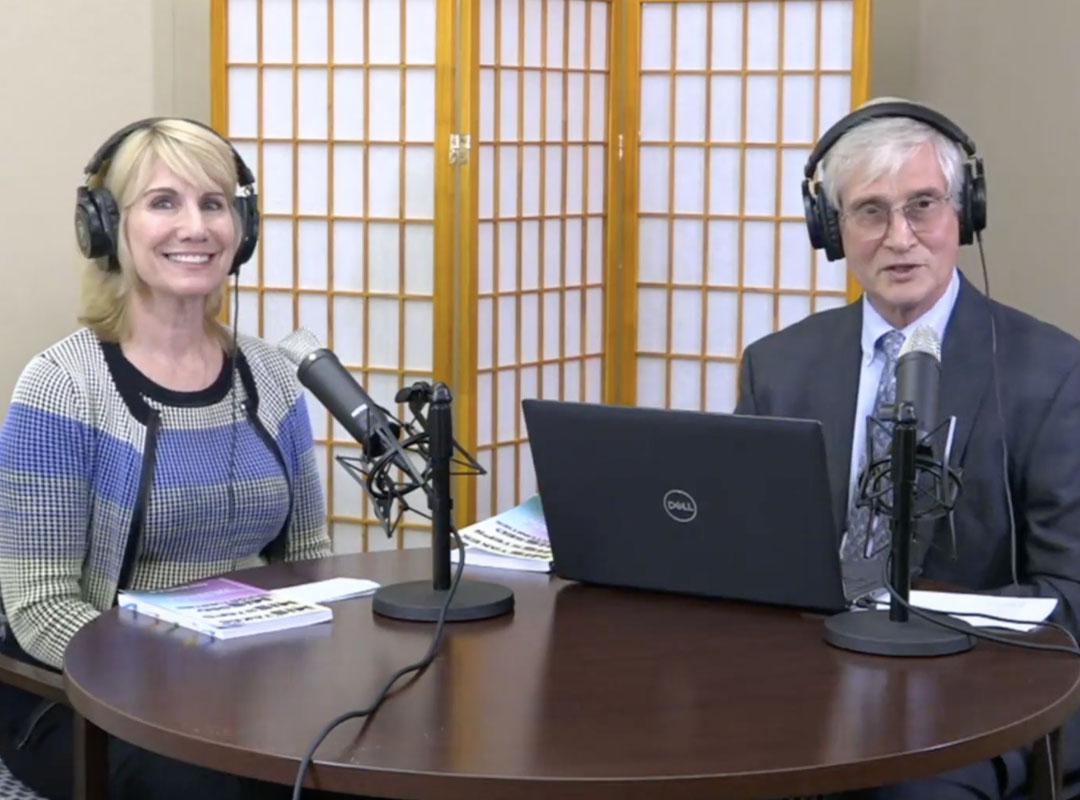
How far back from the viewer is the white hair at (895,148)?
2.49m

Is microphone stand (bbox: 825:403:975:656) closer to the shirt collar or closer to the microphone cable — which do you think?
the microphone cable

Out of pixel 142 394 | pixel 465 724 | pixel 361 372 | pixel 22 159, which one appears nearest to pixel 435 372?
pixel 361 372

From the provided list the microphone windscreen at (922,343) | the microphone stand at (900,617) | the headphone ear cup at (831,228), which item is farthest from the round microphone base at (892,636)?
the headphone ear cup at (831,228)

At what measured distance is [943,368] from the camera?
8.11 ft

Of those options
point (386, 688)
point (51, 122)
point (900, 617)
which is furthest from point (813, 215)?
point (51, 122)

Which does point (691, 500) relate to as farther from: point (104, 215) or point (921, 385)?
point (104, 215)

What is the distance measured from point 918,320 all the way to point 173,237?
111 centimetres

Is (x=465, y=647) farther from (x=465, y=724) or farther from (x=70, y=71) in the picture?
(x=70, y=71)

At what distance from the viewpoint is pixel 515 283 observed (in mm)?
3803

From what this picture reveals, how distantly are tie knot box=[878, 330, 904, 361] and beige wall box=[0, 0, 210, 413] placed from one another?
67.9 inches

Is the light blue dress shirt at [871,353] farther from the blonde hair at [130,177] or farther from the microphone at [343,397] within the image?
the blonde hair at [130,177]

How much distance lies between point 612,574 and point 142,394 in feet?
2.51

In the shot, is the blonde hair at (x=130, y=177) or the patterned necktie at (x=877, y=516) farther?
the blonde hair at (x=130, y=177)

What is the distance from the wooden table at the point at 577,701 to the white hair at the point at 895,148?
2.44ft
